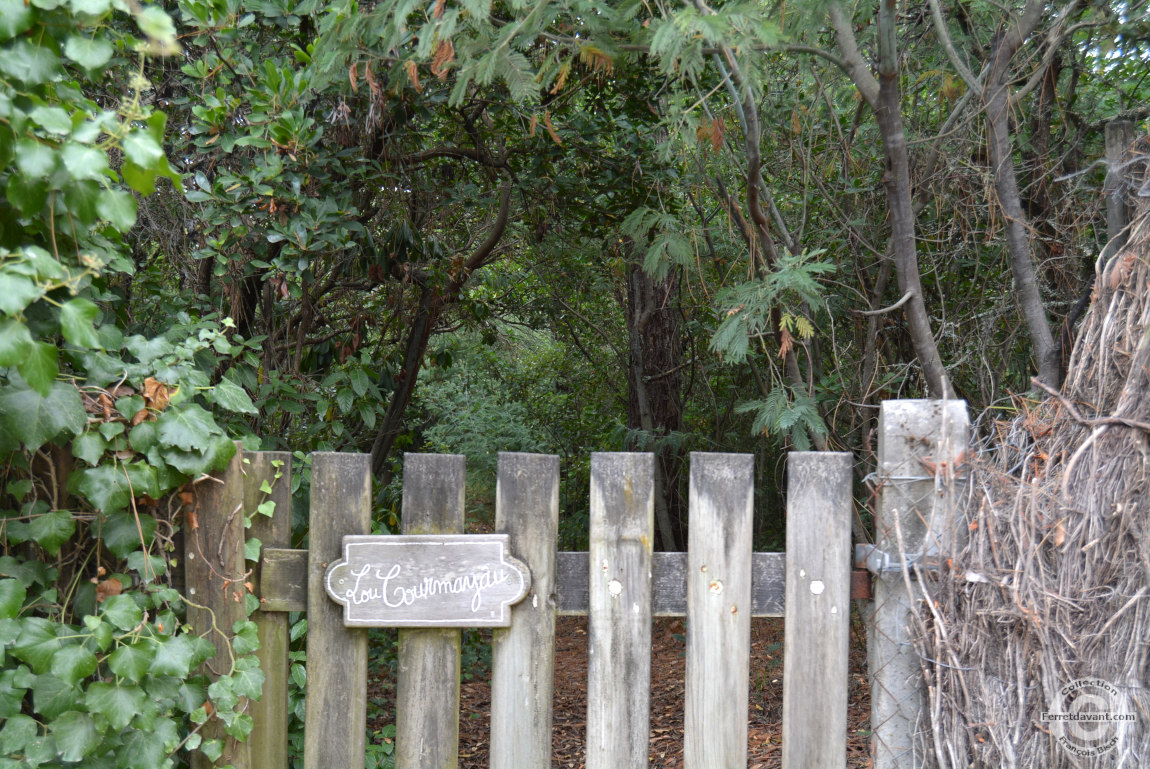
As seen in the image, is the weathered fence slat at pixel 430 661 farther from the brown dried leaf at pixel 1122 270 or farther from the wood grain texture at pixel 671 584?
the brown dried leaf at pixel 1122 270

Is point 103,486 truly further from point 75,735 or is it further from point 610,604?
point 610,604

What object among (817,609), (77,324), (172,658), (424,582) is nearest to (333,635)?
(424,582)

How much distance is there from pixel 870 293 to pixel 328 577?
3505mm

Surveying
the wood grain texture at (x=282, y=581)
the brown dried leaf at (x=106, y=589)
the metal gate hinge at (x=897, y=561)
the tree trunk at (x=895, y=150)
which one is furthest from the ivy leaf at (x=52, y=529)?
the tree trunk at (x=895, y=150)

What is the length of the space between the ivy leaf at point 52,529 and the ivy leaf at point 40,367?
0.41m

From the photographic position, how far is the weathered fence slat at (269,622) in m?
2.01

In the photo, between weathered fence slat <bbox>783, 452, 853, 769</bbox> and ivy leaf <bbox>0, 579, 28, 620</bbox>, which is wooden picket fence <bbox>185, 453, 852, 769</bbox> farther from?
ivy leaf <bbox>0, 579, 28, 620</bbox>

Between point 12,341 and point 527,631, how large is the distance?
4.13 feet

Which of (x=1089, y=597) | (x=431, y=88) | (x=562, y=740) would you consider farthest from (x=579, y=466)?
(x=1089, y=597)

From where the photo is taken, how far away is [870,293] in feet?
14.6

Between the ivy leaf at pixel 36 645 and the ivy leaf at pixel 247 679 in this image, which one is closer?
the ivy leaf at pixel 36 645

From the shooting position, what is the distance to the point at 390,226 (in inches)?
172

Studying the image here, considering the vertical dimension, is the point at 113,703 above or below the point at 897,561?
below

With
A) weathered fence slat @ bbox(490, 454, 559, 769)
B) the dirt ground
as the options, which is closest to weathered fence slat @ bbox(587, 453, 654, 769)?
weathered fence slat @ bbox(490, 454, 559, 769)
